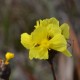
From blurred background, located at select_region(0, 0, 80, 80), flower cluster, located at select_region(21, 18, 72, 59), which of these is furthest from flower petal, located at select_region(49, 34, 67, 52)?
blurred background, located at select_region(0, 0, 80, 80)

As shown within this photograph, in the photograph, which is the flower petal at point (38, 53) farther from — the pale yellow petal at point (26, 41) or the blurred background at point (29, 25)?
the blurred background at point (29, 25)

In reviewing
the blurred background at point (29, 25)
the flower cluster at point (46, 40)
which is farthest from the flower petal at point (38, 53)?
the blurred background at point (29, 25)

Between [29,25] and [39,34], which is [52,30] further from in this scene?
[29,25]

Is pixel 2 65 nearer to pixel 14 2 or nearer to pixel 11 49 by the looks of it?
pixel 11 49

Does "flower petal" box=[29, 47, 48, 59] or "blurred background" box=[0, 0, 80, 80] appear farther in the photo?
"blurred background" box=[0, 0, 80, 80]

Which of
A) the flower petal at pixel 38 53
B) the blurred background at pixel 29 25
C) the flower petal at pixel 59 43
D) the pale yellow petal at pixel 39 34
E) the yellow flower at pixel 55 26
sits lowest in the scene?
the flower petal at pixel 38 53

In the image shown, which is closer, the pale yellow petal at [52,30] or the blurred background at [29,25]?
the pale yellow petal at [52,30]

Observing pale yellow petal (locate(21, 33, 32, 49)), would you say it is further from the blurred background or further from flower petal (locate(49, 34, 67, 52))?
the blurred background
